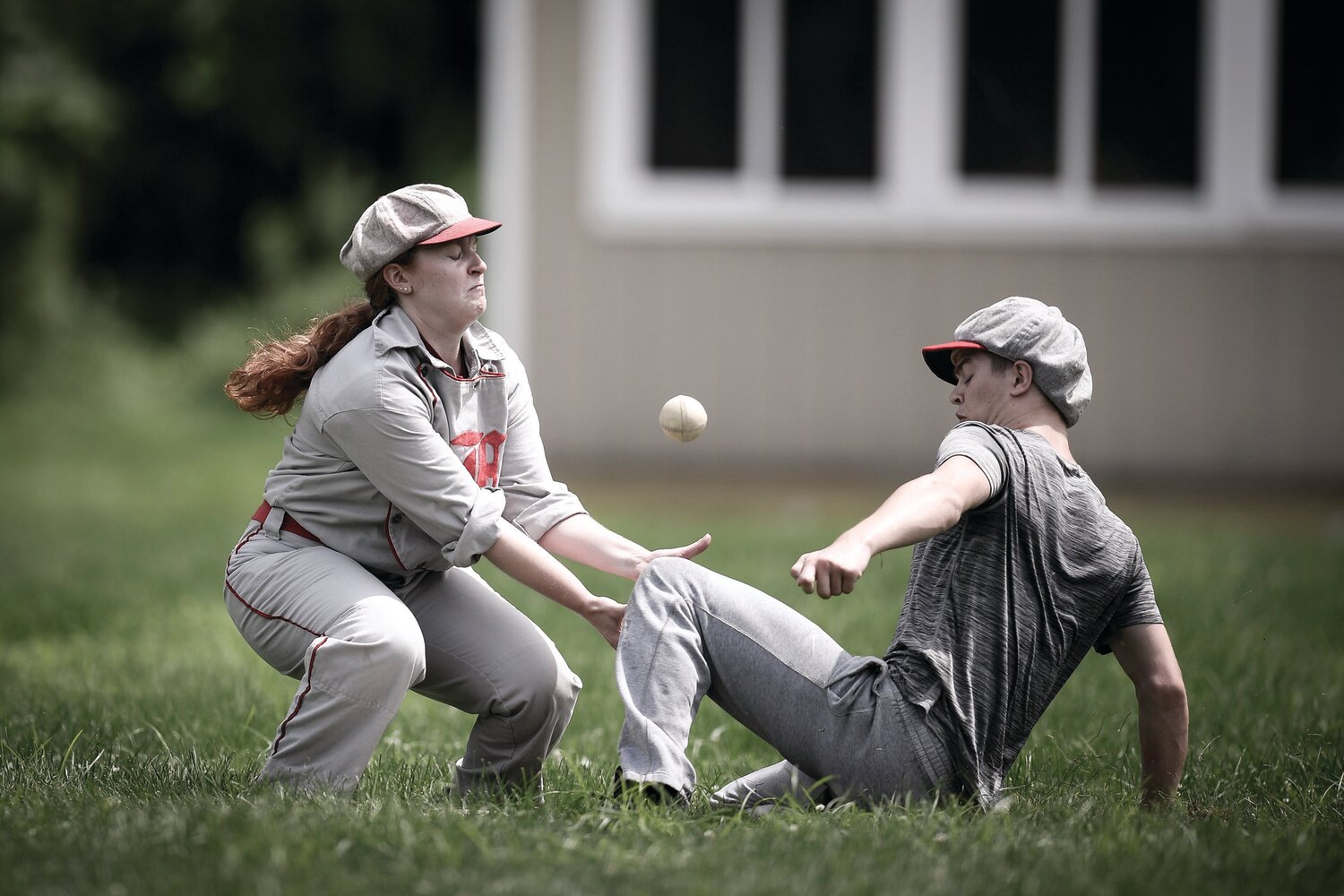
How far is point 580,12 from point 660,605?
8338 millimetres

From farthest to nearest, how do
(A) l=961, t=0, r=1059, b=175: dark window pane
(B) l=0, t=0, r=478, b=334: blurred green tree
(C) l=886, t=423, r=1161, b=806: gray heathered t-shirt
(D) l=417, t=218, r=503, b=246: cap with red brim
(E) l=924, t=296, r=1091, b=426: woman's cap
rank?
(B) l=0, t=0, r=478, b=334: blurred green tree
(A) l=961, t=0, r=1059, b=175: dark window pane
(D) l=417, t=218, r=503, b=246: cap with red brim
(E) l=924, t=296, r=1091, b=426: woman's cap
(C) l=886, t=423, r=1161, b=806: gray heathered t-shirt

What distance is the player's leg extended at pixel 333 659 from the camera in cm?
396

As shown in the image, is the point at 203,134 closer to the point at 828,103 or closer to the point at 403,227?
the point at 828,103

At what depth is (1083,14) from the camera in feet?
37.3

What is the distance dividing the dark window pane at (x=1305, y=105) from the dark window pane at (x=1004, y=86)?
170cm

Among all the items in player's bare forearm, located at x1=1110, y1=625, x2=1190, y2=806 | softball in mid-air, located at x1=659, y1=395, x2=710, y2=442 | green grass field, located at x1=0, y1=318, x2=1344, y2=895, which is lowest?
green grass field, located at x1=0, y1=318, x2=1344, y2=895

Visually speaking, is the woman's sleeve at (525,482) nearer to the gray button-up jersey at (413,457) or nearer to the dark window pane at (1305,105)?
the gray button-up jersey at (413,457)

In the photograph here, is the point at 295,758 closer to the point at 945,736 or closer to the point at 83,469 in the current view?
the point at 945,736

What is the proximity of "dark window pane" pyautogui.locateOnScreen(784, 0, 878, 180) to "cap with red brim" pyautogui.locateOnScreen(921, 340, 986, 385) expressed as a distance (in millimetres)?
7546

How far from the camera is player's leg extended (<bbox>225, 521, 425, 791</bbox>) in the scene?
3.96 m

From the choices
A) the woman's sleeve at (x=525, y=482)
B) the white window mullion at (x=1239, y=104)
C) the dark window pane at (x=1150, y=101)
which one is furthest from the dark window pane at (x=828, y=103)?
the woman's sleeve at (x=525, y=482)

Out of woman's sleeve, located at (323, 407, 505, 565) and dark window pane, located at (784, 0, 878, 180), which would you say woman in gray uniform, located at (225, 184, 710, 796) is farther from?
dark window pane, located at (784, 0, 878, 180)

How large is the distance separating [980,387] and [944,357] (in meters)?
0.14

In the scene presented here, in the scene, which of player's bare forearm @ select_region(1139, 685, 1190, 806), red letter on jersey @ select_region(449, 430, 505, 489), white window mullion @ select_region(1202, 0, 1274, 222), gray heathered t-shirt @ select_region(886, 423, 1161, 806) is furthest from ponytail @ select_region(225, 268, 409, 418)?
white window mullion @ select_region(1202, 0, 1274, 222)
